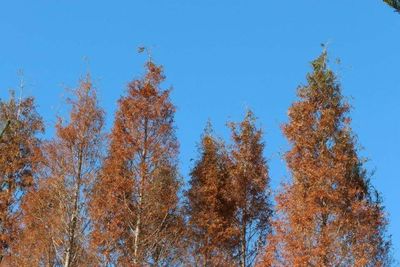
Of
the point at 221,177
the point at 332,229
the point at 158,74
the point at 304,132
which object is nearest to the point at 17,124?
the point at 158,74

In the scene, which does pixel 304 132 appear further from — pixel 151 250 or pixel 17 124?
pixel 17 124

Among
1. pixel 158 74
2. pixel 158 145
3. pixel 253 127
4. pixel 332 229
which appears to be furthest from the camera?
pixel 253 127

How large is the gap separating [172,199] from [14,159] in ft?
19.7

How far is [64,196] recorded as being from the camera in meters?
15.3

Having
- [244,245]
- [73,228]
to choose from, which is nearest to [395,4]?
[73,228]

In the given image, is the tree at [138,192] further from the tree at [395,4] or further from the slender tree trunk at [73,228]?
Answer: the tree at [395,4]

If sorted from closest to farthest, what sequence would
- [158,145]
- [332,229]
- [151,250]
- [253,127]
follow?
[332,229]
[151,250]
[158,145]
[253,127]

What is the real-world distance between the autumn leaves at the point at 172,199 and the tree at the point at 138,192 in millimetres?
29

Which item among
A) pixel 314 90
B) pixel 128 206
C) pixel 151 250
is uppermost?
pixel 314 90

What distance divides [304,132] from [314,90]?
151 cm

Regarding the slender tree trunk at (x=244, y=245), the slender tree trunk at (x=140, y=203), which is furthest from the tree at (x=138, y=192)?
the slender tree trunk at (x=244, y=245)

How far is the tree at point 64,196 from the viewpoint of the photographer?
15141 mm

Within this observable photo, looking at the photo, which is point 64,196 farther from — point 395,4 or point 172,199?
point 395,4

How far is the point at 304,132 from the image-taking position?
55.1 feet
